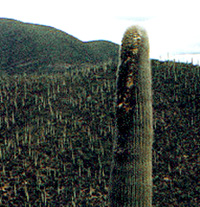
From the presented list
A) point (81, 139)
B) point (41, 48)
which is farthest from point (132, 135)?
point (41, 48)

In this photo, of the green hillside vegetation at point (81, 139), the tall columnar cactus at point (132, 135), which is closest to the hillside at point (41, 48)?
the green hillside vegetation at point (81, 139)

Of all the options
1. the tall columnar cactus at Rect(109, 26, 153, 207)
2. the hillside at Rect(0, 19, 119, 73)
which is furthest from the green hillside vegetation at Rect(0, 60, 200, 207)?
the hillside at Rect(0, 19, 119, 73)

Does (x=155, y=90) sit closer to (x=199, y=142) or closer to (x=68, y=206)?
(x=199, y=142)

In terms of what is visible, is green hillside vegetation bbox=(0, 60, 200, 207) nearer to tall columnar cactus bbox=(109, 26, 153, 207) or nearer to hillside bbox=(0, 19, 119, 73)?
tall columnar cactus bbox=(109, 26, 153, 207)

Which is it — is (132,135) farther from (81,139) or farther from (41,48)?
(41,48)

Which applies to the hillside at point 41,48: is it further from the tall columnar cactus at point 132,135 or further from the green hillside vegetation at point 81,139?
the tall columnar cactus at point 132,135

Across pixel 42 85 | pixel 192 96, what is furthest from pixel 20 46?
pixel 192 96

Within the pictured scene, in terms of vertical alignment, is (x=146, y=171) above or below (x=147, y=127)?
below
